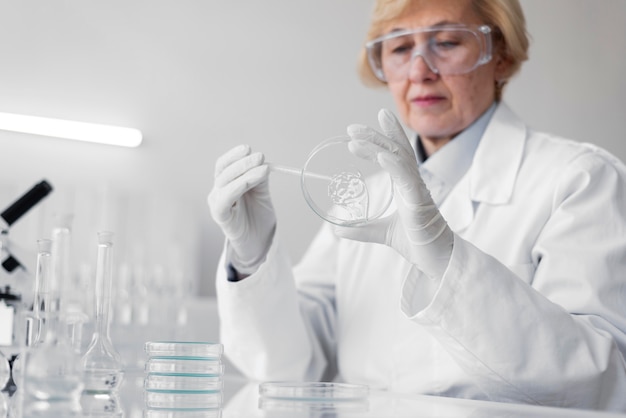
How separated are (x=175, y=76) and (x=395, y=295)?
6.24 ft

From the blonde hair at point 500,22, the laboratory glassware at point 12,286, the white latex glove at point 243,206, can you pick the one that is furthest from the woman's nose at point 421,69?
the laboratory glassware at point 12,286

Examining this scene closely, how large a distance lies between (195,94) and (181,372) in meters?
2.51

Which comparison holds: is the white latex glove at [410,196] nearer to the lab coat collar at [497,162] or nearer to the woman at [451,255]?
the woman at [451,255]

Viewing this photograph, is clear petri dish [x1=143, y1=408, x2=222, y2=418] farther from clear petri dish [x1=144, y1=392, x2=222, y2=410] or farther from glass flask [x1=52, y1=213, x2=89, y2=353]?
glass flask [x1=52, y1=213, x2=89, y2=353]

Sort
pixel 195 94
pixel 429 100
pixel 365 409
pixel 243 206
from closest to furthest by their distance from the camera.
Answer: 1. pixel 365 409
2. pixel 243 206
3. pixel 429 100
4. pixel 195 94

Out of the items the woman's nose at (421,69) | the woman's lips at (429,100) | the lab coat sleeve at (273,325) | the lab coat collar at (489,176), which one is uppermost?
the woman's nose at (421,69)

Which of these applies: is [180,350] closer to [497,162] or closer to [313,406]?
[313,406]

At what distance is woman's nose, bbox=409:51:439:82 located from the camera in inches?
80.1

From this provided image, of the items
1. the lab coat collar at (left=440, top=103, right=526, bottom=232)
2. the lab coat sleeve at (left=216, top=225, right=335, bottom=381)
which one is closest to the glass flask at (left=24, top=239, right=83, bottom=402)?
the lab coat sleeve at (left=216, top=225, right=335, bottom=381)

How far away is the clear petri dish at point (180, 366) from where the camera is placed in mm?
1179

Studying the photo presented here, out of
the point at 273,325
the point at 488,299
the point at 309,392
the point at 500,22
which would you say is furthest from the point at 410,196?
the point at 500,22

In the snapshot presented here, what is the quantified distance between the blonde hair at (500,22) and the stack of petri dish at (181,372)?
4.09 ft

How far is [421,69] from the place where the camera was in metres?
2.04

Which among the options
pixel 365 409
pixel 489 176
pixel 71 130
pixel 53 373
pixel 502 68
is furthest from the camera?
pixel 71 130
